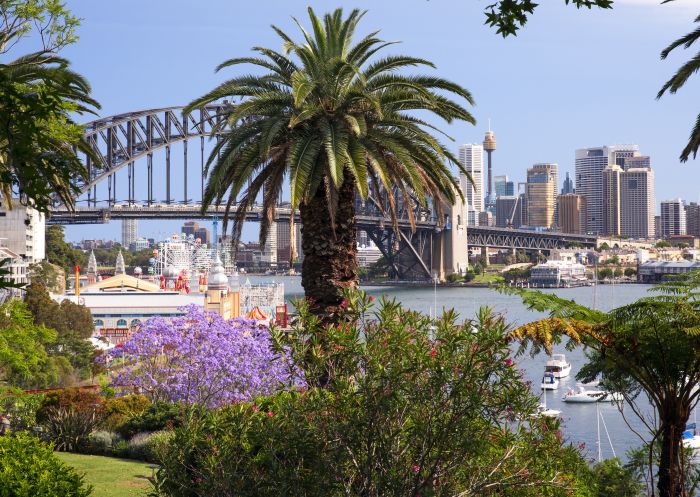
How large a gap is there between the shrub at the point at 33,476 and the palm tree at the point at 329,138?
3818 mm

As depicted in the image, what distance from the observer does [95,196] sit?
297ft

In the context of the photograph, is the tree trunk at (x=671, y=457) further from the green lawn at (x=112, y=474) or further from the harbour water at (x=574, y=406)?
the green lawn at (x=112, y=474)

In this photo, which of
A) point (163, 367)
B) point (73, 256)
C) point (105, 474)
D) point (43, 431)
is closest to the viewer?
point (105, 474)

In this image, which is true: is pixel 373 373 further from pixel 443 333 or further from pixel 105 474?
Answer: pixel 105 474

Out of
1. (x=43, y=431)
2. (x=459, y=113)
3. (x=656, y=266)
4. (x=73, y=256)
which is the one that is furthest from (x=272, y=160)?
(x=656, y=266)

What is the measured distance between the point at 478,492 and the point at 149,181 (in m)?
89.6

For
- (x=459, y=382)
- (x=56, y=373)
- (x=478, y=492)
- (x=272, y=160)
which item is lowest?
(x=56, y=373)

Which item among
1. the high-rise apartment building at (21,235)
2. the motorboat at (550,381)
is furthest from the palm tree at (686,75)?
the high-rise apartment building at (21,235)

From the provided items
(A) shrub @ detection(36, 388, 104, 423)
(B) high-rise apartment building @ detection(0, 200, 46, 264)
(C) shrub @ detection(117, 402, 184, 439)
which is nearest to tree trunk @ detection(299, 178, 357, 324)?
(C) shrub @ detection(117, 402, 184, 439)

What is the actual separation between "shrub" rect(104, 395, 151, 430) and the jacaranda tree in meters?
1.84

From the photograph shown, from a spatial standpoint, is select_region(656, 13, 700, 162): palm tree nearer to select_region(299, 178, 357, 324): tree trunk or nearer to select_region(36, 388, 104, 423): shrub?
select_region(299, 178, 357, 324): tree trunk

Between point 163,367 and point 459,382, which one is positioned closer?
point 459,382

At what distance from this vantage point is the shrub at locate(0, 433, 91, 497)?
876 centimetres

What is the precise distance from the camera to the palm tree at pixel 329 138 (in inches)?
467
